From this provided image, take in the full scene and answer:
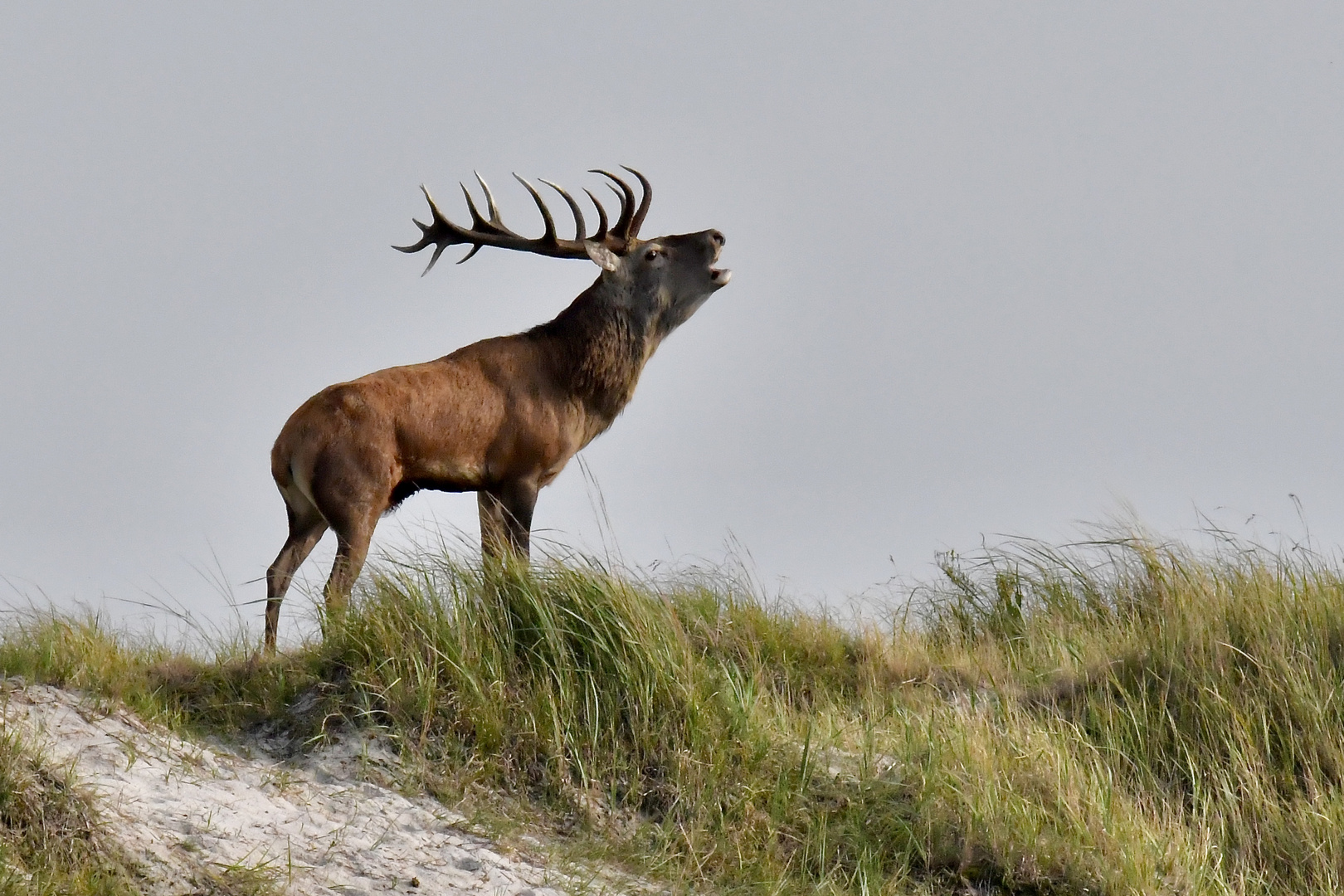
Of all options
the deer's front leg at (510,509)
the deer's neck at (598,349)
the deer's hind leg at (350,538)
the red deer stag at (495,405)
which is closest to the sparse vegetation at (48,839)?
the red deer stag at (495,405)

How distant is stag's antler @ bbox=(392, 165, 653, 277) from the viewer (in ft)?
33.4

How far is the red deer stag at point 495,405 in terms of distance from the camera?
8453mm

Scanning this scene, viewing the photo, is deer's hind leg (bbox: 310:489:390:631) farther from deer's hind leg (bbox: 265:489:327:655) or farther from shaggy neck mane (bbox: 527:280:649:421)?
shaggy neck mane (bbox: 527:280:649:421)

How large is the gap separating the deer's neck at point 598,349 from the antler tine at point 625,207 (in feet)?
1.61

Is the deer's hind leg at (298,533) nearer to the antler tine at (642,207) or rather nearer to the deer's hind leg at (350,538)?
the deer's hind leg at (350,538)

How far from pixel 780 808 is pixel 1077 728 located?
1.78 m

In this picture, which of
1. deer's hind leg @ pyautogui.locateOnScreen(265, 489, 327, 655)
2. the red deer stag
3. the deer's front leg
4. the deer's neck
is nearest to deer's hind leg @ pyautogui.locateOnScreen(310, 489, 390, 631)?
the red deer stag

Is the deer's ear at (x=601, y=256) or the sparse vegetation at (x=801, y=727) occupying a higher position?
the deer's ear at (x=601, y=256)

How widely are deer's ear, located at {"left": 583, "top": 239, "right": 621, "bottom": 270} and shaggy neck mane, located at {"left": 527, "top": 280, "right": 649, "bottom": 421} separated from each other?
137 millimetres

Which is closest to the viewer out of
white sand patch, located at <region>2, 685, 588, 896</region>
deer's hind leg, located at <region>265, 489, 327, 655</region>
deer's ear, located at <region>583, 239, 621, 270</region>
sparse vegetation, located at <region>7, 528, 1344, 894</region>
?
white sand patch, located at <region>2, 685, 588, 896</region>

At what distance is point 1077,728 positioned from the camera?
7625 millimetres

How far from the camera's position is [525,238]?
1038 centimetres

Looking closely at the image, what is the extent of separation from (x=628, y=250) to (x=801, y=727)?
4.18m

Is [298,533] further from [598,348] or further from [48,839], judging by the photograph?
[48,839]
